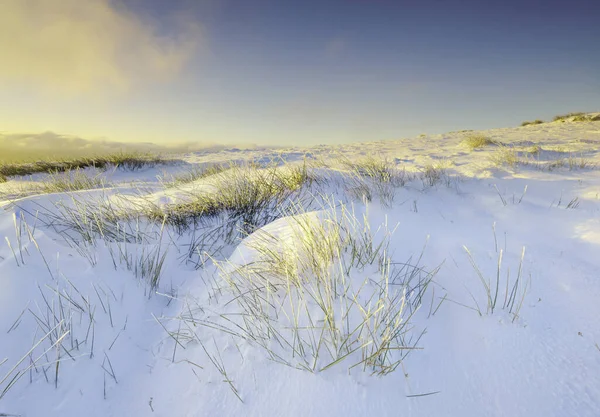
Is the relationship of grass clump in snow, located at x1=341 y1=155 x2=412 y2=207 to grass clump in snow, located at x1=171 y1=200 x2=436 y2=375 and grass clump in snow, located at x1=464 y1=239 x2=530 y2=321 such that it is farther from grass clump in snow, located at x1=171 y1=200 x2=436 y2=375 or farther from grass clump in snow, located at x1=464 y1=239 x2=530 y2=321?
grass clump in snow, located at x1=464 y1=239 x2=530 y2=321

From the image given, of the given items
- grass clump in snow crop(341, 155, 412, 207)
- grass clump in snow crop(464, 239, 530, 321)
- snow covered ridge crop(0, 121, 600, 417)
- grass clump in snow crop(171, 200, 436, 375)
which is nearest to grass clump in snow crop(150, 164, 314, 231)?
snow covered ridge crop(0, 121, 600, 417)

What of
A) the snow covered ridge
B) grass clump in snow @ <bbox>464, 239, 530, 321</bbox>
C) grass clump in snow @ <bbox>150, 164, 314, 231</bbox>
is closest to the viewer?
the snow covered ridge

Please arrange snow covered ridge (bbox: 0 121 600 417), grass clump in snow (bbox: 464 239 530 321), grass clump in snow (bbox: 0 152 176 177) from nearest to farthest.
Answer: snow covered ridge (bbox: 0 121 600 417) → grass clump in snow (bbox: 464 239 530 321) → grass clump in snow (bbox: 0 152 176 177)

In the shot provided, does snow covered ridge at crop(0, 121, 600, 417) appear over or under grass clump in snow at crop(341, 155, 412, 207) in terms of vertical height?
under

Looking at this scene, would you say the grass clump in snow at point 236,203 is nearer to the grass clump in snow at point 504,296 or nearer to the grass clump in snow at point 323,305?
the grass clump in snow at point 323,305

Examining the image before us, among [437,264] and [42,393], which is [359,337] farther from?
[42,393]

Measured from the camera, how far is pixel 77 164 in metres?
8.10

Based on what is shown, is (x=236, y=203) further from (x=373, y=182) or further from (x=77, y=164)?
(x=77, y=164)

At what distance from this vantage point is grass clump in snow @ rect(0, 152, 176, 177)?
794cm

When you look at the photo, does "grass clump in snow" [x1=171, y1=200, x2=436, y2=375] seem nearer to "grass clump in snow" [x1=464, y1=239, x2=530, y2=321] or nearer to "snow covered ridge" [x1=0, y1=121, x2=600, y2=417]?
"snow covered ridge" [x1=0, y1=121, x2=600, y2=417]

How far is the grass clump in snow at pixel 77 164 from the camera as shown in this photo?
7938 mm

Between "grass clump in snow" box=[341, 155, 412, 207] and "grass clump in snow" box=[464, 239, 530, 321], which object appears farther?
"grass clump in snow" box=[341, 155, 412, 207]

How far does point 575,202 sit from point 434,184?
128cm

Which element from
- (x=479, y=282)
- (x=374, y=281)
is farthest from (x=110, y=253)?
(x=479, y=282)
